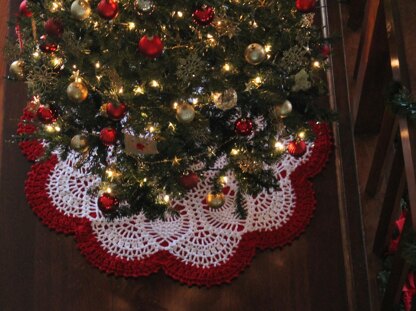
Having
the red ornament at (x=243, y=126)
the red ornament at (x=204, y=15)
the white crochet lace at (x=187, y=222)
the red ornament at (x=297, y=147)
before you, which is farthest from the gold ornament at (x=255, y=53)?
the white crochet lace at (x=187, y=222)

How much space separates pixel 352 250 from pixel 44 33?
1092mm

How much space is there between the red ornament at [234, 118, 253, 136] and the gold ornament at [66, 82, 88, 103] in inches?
16.1

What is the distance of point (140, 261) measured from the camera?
1.97 metres

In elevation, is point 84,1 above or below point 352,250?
above

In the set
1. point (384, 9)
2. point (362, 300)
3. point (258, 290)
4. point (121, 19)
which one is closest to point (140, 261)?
point (258, 290)

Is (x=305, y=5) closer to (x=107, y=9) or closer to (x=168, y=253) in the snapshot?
(x=107, y=9)

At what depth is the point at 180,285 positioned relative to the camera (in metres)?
1.95

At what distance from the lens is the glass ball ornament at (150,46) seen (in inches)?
54.9

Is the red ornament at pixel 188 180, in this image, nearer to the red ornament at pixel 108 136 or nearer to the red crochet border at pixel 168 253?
the red ornament at pixel 108 136

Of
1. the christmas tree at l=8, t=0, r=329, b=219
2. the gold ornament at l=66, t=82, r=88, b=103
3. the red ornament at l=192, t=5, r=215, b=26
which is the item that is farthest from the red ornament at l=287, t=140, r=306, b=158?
the gold ornament at l=66, t=82, r=88, b=103

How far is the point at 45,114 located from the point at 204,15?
49cm

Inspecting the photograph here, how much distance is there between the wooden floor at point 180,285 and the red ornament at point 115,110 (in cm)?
63

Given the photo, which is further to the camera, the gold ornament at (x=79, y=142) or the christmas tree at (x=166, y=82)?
the gold ornament at (x=79, y=142)

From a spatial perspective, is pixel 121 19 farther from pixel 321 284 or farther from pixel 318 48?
pixel 321 284
